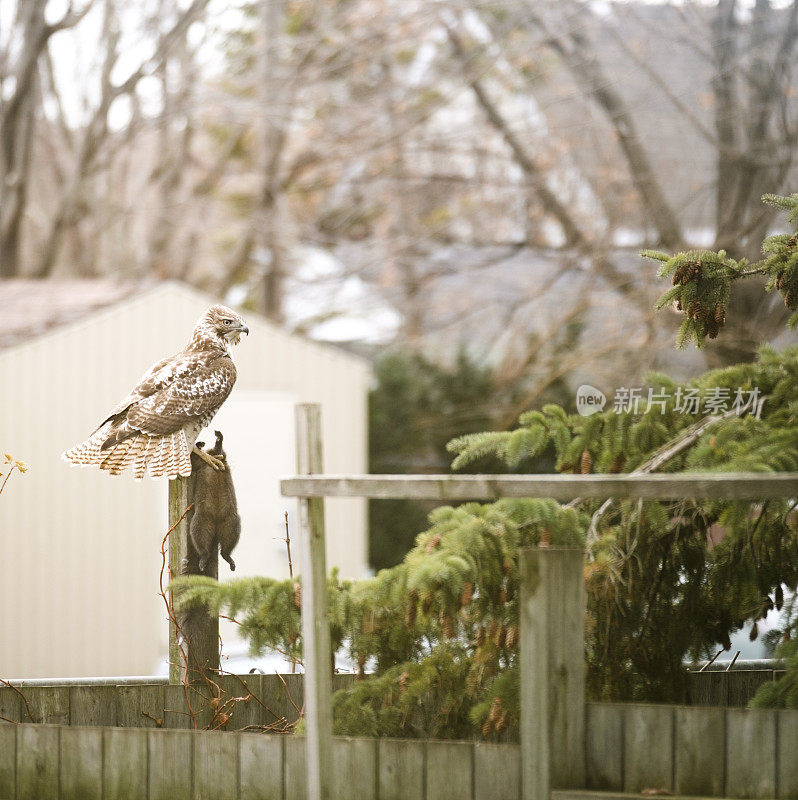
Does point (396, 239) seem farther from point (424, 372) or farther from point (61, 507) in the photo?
point (61, 507)

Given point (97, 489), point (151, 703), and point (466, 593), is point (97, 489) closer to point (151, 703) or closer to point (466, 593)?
point (151, 703)

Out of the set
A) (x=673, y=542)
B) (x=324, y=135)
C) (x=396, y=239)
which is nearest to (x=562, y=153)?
(x=396, y=239)

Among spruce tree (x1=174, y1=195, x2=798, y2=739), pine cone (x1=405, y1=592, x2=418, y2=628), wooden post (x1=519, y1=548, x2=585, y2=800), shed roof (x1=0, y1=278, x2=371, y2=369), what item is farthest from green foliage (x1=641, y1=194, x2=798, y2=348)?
shed roof (x1=0, y1=278, x2=371, y2=369)

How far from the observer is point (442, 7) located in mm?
10805

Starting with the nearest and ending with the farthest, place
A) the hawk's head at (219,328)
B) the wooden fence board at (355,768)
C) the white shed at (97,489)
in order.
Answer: the wooden fence board at (355,768) → the hawk's head at (219,328) → the white shed at (97,489)

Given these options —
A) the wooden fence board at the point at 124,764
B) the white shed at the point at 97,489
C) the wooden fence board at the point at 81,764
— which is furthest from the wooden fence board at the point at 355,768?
the white shed at the point at 97,489

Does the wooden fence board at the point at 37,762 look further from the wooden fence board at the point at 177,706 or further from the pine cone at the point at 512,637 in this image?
the pine cone at the point at 512,637

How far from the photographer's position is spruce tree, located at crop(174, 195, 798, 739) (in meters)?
2.25

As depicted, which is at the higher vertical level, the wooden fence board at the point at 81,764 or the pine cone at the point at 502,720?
the pine cone at the point at 502,720

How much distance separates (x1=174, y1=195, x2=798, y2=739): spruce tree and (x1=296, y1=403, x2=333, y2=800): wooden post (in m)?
0.19

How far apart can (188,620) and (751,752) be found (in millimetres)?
1329

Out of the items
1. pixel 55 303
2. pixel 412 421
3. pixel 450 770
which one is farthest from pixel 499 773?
pixel 412 421

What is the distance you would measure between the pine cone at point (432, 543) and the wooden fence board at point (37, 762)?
2.87ft

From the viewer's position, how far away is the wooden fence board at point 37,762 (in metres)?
2.34
